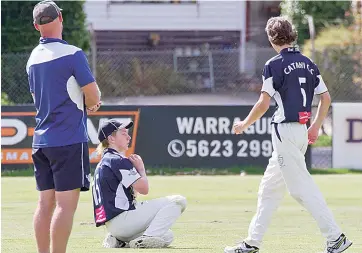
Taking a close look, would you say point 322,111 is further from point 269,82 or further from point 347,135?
point 347,135

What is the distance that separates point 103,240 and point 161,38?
88.4ft

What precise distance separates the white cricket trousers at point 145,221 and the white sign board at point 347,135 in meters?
9.84

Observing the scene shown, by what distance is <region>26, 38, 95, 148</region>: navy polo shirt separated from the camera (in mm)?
7055

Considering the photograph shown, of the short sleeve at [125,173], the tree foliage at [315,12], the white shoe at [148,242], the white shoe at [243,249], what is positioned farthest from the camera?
the tree foliage at [315,12]

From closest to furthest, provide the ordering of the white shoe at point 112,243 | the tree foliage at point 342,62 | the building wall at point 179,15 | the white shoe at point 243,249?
the white shoe at point 243,249, the white shoe at point 112,243, the tree foliage at point 342,62, the building wall at point 179,15

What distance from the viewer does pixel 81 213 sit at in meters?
11.9

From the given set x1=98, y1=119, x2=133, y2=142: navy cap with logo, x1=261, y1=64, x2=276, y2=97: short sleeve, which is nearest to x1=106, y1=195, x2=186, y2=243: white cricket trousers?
x1=98, y1=119, x2=133, y2=142: navy cap with logo

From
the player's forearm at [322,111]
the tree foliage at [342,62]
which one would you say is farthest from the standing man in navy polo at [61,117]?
the tree foliage at [342,62]

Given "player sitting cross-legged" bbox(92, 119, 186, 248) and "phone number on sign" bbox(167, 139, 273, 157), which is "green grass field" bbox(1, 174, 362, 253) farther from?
"phone number on sign" bbox(167, 139, 273, 157)

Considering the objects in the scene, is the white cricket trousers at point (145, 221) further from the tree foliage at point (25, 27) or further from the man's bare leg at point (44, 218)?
the tree foliage at point (25, 27)

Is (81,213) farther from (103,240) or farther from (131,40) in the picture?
(131,40)

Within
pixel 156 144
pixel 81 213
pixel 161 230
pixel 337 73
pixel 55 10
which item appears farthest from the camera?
pixel 337 73

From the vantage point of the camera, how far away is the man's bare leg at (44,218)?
7.23m

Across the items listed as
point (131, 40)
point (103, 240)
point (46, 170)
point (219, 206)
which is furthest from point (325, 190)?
point (131, 40)
